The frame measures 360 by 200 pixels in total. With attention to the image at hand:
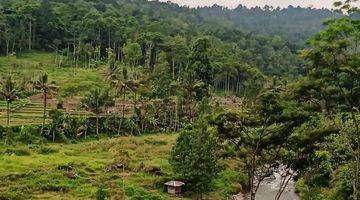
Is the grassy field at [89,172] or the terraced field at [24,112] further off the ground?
the terraced field at [24,112]

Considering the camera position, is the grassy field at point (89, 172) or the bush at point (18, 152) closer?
the grassy field at point (89, 172)

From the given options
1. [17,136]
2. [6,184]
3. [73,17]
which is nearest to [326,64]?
[6,184]

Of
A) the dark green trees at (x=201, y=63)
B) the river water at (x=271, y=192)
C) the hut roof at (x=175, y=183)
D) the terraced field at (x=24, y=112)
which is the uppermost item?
the dark green trees at (x=201, y=63)

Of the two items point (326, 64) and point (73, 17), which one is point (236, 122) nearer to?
point (326, 64)

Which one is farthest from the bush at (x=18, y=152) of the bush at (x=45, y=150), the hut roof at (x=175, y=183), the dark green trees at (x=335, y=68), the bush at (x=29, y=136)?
the dark green trees at (x=335, y=68)

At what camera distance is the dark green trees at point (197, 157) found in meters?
38.3

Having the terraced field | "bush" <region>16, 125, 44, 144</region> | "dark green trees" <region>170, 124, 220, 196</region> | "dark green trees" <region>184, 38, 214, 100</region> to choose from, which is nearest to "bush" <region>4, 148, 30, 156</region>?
"bush" <region>16, 125, 44, 144</region>

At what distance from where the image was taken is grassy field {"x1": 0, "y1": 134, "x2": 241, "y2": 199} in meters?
39.9

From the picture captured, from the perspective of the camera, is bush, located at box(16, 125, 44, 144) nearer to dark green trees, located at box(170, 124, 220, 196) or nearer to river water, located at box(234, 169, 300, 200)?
dark green trees, located at box(170, 124, 220, 196)

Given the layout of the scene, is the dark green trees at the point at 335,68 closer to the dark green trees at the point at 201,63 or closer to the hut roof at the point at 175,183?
the hut roof at the point at 175,183

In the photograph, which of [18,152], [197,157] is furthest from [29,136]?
[197,157]

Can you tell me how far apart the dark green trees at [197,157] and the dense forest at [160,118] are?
10cm

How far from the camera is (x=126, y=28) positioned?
11438cm

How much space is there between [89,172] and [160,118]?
29.1 m
